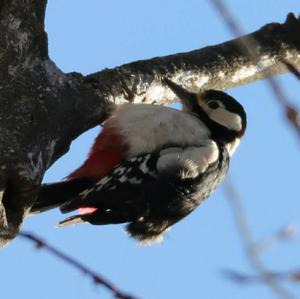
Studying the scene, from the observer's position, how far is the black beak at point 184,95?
3.23 meters

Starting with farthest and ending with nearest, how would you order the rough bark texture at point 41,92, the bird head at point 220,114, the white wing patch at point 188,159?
the bird head at point 220,114 < the white wing patch at point 188,159 < the rough bark texture at point 41,92

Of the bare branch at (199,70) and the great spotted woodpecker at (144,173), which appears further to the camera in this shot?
the bare branch at (199,70)

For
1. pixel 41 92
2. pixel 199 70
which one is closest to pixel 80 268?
pixel 41 92

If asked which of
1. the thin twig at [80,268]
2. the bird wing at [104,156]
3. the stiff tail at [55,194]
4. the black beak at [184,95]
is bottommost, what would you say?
the thin twig at [80,268]

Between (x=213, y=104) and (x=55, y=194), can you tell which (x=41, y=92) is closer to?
(x=55, y=194)

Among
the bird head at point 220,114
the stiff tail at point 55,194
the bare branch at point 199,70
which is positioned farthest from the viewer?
the bird head at point 220,114

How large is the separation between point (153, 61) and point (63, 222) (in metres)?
0.86

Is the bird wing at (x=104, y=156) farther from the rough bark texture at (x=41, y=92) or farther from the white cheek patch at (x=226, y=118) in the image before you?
the white cheek patch at (x=226, y=118)

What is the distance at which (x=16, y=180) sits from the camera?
247 cm

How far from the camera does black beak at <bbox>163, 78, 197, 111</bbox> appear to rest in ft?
10.6

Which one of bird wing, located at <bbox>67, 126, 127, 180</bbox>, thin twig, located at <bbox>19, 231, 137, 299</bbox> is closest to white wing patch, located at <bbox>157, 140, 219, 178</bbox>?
bird wing, located at <bbox>67, 126, 127, 180</bbox>

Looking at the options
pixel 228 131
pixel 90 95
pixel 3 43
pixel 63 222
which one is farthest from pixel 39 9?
pixel 228 131

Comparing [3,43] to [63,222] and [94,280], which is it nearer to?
[63,222]

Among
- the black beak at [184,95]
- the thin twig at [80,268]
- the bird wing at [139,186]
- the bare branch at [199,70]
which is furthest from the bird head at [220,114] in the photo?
the thin twig at [80,268]
